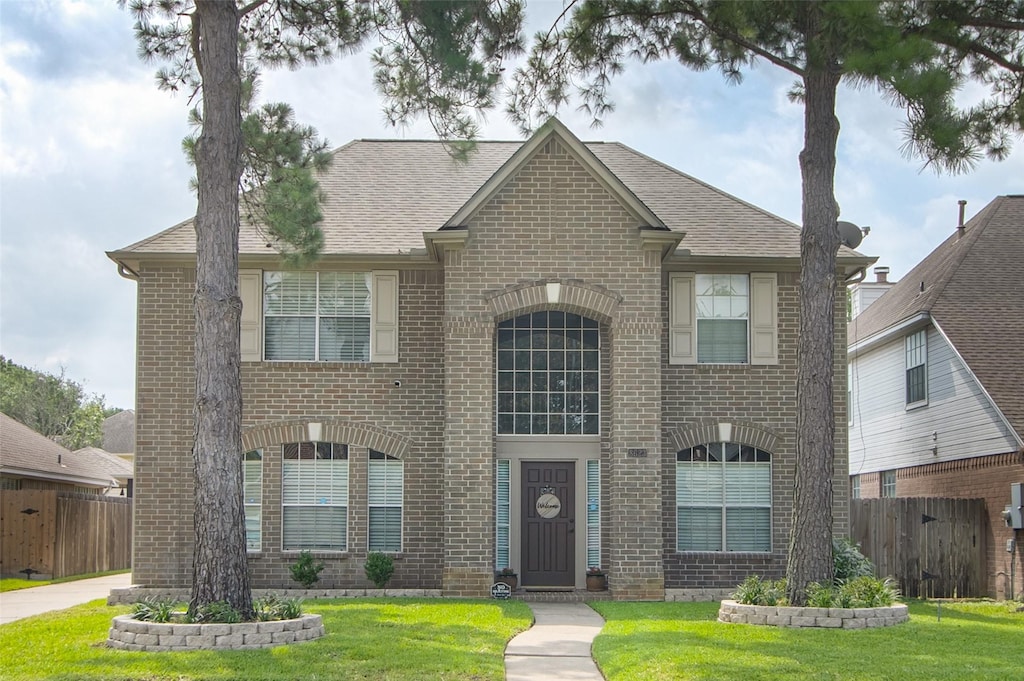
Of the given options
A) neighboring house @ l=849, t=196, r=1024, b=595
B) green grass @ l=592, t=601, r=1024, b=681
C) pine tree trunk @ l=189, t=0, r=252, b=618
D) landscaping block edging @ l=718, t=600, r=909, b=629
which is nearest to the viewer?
green grass @ l=592, t=601, r=1024, b=681

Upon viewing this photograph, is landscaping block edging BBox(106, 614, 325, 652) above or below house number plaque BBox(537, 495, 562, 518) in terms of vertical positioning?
below

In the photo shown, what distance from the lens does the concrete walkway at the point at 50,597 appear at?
18469 mm

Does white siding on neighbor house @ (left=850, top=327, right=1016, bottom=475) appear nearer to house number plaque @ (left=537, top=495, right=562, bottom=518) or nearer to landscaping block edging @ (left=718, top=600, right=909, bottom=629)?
landscaping block edging @ (left=718, top=600, right=909, bottom=629)

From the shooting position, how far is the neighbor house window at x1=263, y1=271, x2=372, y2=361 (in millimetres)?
20641

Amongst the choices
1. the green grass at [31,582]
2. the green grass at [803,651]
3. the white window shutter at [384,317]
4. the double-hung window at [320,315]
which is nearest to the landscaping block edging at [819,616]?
the green grass at [803,651]

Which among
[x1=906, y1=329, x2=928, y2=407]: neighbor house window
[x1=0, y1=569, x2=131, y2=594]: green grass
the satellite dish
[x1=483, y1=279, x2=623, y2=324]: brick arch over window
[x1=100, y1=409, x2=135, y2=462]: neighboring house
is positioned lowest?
[x1=0, y1=569, x2=131, y2=594]: green grass

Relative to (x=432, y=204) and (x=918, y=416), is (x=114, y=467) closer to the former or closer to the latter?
(x=432, y=204)

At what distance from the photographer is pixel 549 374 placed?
20.5 metres

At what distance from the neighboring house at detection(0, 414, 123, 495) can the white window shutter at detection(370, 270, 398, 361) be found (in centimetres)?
1265

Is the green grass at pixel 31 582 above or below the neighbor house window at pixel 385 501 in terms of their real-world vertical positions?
below

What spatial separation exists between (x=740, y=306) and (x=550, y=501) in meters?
4.73

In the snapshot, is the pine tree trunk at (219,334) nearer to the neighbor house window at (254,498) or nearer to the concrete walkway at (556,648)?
the concrete walkway at (556,648)

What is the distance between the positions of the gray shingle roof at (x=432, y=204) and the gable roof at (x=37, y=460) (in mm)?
11558

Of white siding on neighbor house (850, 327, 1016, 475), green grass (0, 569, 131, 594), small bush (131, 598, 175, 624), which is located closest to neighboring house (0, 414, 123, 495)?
green grass (0, 569, 131, 594)
